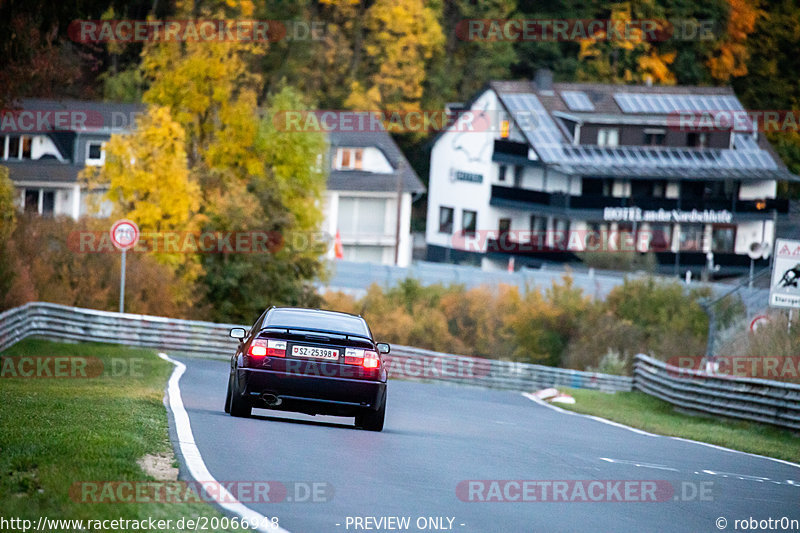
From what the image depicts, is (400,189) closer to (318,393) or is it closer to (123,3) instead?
(123,3)

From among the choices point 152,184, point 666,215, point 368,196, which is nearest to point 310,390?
point 152,184

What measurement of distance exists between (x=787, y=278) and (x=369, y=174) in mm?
53528

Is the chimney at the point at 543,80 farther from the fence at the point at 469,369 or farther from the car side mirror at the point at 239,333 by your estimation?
the car side mirror at the point at 239,333

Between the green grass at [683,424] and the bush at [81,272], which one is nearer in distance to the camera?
the green grass at [683,424]

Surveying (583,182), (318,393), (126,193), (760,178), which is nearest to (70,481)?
(318,393)

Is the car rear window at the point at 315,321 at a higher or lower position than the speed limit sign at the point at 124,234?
lower

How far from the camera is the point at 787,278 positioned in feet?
78.2

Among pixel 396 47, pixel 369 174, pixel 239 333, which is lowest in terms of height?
pixel 239 333

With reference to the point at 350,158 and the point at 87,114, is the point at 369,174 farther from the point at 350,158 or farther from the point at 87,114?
the point at 87,114

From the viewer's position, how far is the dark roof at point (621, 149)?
76875 millimetres

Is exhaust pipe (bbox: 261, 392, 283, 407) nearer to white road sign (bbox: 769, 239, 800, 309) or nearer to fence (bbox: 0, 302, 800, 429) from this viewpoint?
fence (bbox: 0, 302, 800, 429)

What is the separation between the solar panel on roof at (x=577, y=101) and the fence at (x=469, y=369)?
4169 cm

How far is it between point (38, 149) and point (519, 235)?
28.2 m

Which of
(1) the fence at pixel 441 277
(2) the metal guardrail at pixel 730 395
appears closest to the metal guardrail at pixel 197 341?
(2) the metal guardrail at pixel 730 395
